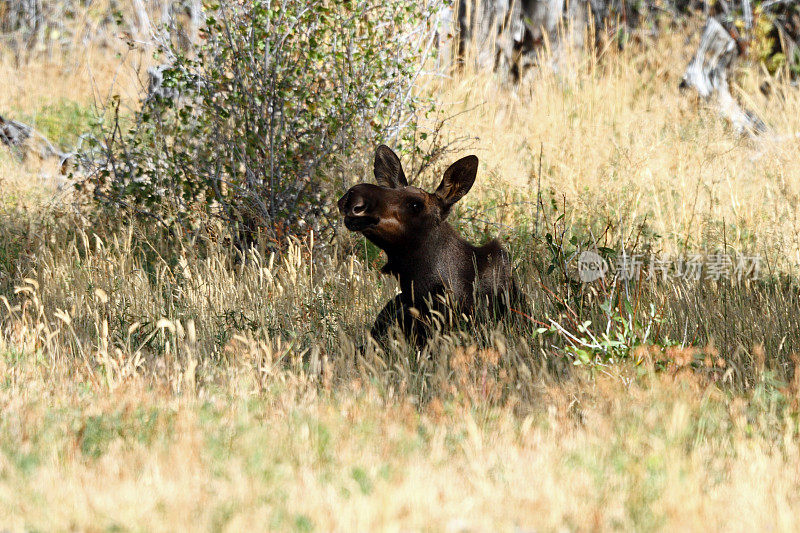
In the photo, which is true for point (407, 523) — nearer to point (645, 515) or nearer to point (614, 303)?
point (645, 515)

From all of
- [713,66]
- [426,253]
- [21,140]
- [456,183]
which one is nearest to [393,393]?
[426,253]

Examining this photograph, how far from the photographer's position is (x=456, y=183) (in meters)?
4.41

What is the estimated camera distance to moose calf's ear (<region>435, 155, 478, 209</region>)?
438 centimetres

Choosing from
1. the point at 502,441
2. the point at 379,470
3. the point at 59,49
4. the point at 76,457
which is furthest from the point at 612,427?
the point at 59,49

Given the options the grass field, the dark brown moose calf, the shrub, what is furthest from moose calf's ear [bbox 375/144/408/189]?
the shrub

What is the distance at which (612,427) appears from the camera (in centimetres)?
360

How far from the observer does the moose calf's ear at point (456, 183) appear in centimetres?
438

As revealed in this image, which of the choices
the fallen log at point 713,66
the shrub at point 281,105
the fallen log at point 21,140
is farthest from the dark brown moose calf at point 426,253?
the fallen log at point 713,66

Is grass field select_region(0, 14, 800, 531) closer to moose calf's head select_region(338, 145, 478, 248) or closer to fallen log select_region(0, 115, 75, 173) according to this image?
moose calf's head select_region(338, 145, 478, 248)

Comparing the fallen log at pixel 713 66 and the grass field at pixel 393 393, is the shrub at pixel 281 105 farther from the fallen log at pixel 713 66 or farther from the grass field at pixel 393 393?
the fallen log at pixel 713 66

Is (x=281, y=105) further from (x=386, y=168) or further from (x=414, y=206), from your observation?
(x=414, y=206)

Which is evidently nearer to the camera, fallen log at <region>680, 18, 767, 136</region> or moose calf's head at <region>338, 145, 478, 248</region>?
moose calf's head at <region>338, 145, 478, 248</region>

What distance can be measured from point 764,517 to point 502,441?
3.21ft

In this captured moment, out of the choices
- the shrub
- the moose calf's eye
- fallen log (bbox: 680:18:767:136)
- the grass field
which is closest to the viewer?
the grass field
